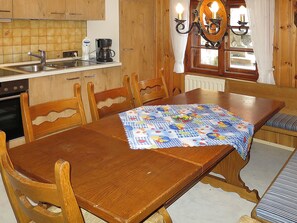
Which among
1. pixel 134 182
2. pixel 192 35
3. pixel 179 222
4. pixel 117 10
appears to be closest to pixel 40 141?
pixel 134 182

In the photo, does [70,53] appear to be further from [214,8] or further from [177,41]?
[214,8]

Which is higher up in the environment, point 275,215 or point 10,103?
point 10,103

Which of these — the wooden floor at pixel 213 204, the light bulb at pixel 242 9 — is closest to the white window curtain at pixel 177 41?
the light bulb at pixel 242 9

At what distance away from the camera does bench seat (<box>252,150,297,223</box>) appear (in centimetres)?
170

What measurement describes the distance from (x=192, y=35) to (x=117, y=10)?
1.01m

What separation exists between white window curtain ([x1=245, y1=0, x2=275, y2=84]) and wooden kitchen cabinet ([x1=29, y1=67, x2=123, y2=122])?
166 cm

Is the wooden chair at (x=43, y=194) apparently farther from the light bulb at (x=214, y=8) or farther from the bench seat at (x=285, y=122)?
the bench seat at (x=285, y=122)

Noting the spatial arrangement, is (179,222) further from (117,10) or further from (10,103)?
(117,10)

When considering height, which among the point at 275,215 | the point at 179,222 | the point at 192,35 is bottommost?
the point at 179,222

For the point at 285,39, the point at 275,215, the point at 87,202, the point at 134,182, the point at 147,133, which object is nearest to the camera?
the point at 87,202

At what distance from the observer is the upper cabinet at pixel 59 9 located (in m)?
3.54

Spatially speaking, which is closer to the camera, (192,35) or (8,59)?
(8,59)

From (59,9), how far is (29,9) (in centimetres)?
36

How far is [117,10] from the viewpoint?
427 cm
